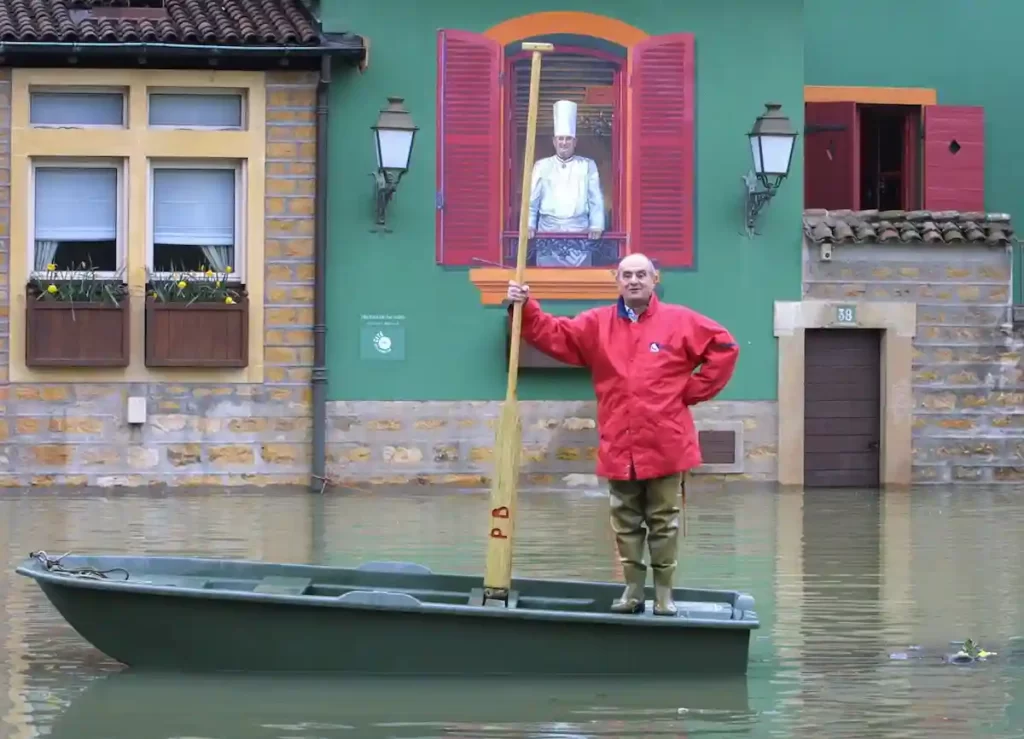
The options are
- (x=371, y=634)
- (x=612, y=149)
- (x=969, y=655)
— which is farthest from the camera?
(x=612, y=149)

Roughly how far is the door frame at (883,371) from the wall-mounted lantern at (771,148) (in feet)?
3.96

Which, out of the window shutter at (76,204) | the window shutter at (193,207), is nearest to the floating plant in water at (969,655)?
the window shutter at (193,207)

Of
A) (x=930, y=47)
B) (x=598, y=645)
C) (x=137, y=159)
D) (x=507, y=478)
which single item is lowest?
(x=598, y=645)

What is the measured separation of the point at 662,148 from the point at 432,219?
94.0 inches

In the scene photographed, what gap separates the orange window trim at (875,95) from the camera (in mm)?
21750

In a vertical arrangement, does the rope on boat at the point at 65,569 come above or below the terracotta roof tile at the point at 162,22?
below

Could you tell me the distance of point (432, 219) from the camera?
1953cm

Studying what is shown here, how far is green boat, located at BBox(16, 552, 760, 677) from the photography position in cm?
829

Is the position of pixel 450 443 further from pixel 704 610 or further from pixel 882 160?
pixel 704 610

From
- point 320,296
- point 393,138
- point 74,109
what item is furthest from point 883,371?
point 74,109

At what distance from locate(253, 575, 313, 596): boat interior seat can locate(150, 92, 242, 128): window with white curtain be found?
10.6 metres

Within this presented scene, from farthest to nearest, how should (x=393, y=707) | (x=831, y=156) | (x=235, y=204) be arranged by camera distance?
(x=831, y=156) < (x=235, y=204) < (x=393, y=707)

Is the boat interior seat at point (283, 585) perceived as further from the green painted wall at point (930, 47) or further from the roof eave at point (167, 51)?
the green painted wall at point (930, 47)

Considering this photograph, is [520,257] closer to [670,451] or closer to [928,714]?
[670,451]
